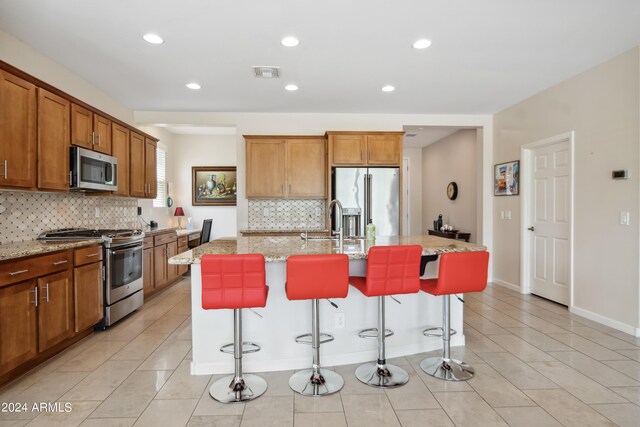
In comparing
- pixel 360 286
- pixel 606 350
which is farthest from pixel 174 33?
pixel 606 350

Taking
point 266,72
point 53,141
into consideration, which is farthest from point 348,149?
point 53,141

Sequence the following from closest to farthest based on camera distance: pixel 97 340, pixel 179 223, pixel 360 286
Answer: pixel 360 286 < pixel 97 340 < pixel 179 223

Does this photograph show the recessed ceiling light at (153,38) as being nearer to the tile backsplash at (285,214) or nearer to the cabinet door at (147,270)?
the cabinet door at (147,270)

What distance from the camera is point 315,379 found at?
227 centimetres

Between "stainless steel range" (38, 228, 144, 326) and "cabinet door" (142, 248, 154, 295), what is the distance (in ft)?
0.98

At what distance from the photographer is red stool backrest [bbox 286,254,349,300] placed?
2045 mm

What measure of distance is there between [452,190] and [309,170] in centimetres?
323

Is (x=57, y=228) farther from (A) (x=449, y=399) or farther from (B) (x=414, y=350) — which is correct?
(A) (x=449, y=399)

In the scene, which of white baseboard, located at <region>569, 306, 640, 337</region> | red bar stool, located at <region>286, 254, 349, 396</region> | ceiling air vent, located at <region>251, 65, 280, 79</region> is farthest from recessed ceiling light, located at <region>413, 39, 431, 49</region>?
white baseboard, located at <region>569, 306, 640, 337</region>

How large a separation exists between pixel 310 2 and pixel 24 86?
2312 millimetres

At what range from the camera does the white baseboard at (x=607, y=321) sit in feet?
10.3

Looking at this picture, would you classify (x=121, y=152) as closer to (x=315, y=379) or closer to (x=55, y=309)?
(x=55, y=309)

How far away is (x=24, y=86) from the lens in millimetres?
2650

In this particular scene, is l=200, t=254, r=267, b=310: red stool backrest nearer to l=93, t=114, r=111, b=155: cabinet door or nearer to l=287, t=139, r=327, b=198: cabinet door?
l=93, t=114, r=111, b=155: cabinet door
